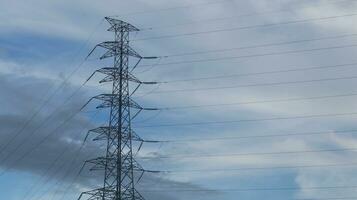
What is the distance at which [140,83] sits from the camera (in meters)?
80.9

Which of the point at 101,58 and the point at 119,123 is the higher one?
the point at 101,58

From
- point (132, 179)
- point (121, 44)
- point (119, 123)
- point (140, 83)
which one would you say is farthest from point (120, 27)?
point (132, 179)

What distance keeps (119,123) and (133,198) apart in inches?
356

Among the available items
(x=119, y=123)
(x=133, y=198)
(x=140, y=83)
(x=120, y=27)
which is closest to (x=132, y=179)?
(x=133, y=198)

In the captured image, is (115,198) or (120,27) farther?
(120,27)

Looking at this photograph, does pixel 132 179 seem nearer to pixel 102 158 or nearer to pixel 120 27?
pixel 102 158

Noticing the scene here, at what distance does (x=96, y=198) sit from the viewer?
229 ft

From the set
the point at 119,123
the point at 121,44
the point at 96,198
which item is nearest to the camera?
the point at 96,198

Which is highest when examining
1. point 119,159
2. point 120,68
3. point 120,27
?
point 120,27

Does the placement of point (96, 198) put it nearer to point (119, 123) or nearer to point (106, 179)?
point (106, 179)

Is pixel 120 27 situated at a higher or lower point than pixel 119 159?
higher

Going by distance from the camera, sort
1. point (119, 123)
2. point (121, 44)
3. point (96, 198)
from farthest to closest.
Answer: point (121, 44) → point (119, 123) → point (96, 198)

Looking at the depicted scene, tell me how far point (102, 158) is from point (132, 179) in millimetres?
3955

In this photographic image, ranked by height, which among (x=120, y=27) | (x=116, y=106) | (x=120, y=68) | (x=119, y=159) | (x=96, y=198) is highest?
(x=120, y=27)
